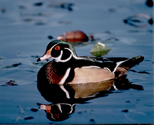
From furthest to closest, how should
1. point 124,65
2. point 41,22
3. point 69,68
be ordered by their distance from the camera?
point 41,22 → point 124,65 → point 69,68

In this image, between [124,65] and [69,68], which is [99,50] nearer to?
[124,65]

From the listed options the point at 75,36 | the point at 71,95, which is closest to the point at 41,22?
the point at 75,36

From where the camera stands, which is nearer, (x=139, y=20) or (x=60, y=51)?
(x=60, y=51)

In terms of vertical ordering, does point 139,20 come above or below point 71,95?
above

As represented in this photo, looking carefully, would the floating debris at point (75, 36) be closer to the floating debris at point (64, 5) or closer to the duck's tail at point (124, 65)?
the duck's tail at point (124, 65)

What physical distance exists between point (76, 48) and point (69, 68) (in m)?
2.11

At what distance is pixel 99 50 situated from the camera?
30.8 ft

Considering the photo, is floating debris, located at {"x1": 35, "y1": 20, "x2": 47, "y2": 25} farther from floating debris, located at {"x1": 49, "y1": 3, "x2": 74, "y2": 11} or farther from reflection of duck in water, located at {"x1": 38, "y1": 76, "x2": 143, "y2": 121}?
reflection of duck in water, located at {"x1": 38, "y1": 76, "x2": 143, "y2": 121}

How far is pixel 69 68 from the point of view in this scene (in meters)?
7.74

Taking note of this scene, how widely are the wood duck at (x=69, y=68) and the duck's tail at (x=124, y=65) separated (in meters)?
0.14

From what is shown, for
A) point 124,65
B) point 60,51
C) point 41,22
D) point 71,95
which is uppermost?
point 60,51

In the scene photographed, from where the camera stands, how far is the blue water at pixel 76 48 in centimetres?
626

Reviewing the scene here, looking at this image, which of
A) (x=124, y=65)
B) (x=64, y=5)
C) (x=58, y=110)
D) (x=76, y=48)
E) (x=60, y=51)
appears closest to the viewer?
(x=58, y=110)

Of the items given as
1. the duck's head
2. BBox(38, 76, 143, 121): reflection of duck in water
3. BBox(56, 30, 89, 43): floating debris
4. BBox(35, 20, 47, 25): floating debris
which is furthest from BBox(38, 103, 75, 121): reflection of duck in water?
BBox(35, 20, 47, 25): floating debris
